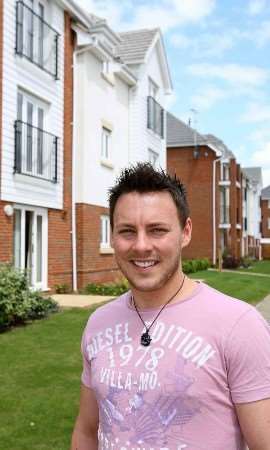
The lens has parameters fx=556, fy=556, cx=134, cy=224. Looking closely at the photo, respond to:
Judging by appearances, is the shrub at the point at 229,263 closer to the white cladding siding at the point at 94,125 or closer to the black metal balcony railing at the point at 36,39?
the white cladding siding at the point at 94,125

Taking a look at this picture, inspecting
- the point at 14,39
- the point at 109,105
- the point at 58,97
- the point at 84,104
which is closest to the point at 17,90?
the point at 14,39

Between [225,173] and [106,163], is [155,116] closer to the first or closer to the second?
[106,163]

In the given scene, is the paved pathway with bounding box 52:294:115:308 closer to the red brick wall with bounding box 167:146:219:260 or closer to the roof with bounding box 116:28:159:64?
the roof with bounding box 116:28:159:64

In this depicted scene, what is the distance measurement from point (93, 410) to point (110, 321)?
362mm

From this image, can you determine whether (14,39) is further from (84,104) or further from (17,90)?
(84,104)

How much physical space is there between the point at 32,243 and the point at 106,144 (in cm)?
586

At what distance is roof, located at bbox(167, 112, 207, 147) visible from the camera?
121 feet

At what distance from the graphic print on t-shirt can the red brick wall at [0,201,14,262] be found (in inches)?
425

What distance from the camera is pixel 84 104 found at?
1644 cm

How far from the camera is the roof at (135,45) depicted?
2139cm

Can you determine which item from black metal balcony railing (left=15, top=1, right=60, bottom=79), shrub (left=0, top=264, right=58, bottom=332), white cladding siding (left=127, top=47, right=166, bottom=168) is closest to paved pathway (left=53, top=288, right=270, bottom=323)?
shrub (left=0, top=264, right=58, bottom=332)

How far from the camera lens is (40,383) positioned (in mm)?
6078

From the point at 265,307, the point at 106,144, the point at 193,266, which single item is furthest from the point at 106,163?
the point at 193,266

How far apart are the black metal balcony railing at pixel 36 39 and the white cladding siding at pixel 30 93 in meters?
0.22
